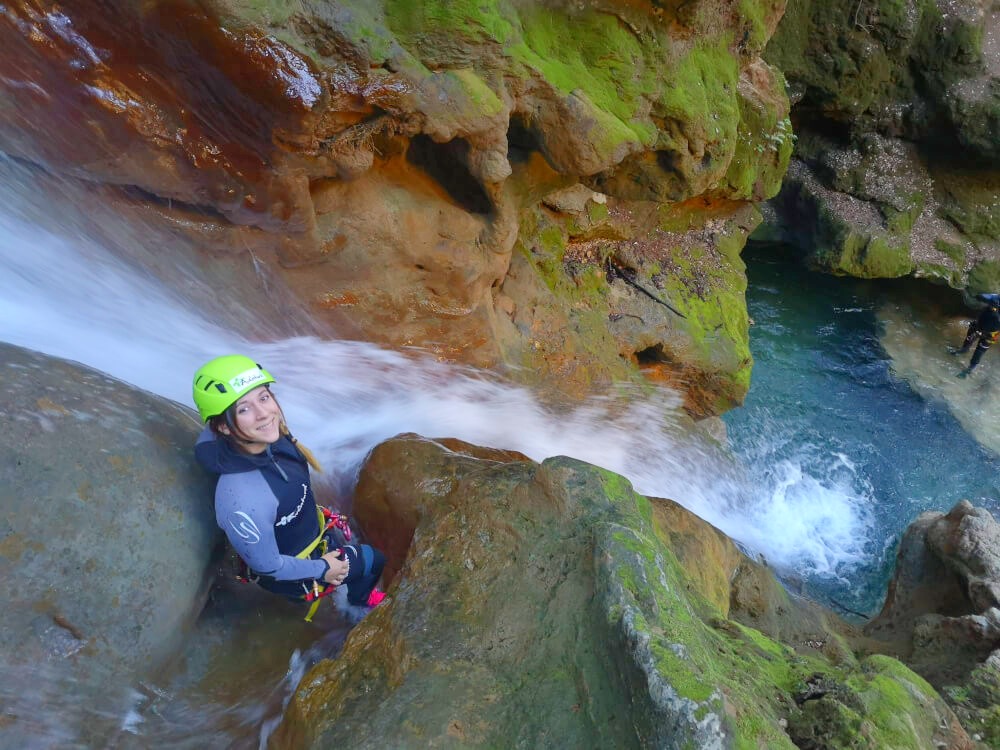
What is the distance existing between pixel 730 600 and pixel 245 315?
4.10 m

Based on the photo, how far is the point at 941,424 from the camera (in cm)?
897

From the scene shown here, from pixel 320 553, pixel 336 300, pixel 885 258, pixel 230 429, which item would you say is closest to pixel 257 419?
pixel 230 429

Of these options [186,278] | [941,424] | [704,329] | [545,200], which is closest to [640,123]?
[545,200]

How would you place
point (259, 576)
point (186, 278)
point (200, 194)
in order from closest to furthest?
point (259, 576)
point (200, 194)
point (186, 278)

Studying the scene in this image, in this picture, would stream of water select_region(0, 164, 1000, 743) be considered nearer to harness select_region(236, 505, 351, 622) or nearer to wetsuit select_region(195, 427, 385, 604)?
harness select_region(236, 505, 351, 622)

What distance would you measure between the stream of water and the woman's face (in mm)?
1058

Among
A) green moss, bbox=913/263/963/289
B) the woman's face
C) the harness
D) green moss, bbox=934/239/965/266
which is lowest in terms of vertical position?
the harness

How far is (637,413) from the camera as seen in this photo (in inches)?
259

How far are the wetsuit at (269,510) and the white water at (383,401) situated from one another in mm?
1315

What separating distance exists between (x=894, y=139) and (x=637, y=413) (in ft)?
26.3

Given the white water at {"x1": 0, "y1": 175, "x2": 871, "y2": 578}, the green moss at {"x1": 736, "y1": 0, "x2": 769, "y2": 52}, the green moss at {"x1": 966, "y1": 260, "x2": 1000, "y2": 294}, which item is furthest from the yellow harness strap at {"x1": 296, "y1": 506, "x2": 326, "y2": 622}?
the green moss at {"x1": 966, "y1": 260, "x2": 1000, "y2": 294}

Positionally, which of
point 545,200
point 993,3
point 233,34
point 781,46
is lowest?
point 545,200

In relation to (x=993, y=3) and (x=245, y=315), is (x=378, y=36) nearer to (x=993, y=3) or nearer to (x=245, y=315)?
(x=245, y=315)

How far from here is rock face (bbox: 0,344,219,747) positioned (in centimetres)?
217
